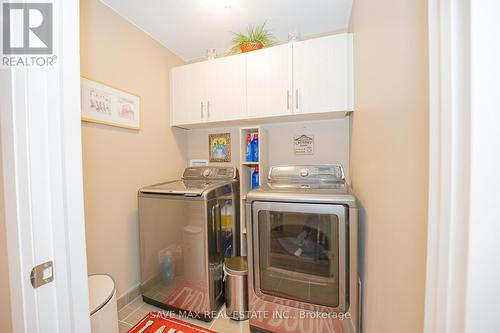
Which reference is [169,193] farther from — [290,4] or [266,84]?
[290,4]

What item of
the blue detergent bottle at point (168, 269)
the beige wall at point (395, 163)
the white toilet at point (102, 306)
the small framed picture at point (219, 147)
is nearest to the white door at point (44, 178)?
the white toilet at point (102, 306)

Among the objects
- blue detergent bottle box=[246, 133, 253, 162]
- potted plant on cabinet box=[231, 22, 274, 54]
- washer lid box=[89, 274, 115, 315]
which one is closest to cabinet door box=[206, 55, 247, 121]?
potted plant on cabinet box=[231, 22, 274, 54]

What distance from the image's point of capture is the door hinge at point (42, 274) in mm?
549

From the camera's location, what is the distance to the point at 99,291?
1.09 metres

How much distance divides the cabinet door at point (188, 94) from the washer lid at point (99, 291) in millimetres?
1456

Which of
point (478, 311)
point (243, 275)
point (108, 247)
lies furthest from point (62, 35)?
point (243, 275)

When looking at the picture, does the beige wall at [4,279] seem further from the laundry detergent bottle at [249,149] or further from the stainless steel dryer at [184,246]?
the laundry detergent bottle at [249,149]

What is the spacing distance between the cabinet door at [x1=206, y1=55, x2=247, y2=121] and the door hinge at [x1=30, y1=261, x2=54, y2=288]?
4.95 ft

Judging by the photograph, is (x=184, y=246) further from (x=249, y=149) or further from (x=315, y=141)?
(x=315, y=141)

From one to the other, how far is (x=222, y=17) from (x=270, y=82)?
0.68m

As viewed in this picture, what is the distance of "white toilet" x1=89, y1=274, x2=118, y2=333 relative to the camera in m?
0.96

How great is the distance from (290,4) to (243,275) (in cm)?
219

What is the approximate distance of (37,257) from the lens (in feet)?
1.82

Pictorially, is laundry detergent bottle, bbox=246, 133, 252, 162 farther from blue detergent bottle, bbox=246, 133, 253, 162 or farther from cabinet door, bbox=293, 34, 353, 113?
cabinet door, bbox=293, 34, 353, 113
